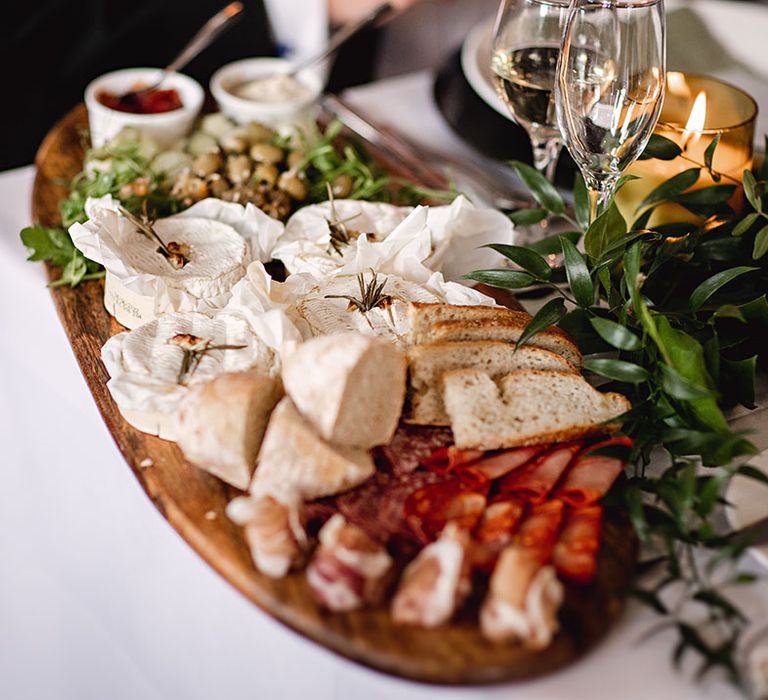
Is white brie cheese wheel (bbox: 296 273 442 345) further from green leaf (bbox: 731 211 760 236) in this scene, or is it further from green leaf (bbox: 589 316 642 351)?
green leaf (bbox: 731 211 760 236)

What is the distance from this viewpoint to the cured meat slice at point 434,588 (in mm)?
833

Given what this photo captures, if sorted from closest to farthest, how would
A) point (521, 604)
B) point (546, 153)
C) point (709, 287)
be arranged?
point (521, 604)
point (709, 287)
point (546, 153)

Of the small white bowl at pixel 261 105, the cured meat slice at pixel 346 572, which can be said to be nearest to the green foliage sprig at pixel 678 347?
the cured meat slice at pixel 346 572

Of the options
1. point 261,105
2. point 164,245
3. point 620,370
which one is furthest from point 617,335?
point 261,105

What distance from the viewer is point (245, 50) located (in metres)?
2.81

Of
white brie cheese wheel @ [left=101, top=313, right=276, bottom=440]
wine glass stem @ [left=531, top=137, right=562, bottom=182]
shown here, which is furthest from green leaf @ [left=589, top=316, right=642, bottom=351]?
wine glass stem @ [left=531, top=137, right=562, bottom=182]

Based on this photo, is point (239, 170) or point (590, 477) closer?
point (590, 477)

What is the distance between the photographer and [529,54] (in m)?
1.41

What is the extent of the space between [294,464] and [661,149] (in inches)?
30.1

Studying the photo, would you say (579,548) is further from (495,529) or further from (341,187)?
(341,187)

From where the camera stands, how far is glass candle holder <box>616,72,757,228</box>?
133 centimetres

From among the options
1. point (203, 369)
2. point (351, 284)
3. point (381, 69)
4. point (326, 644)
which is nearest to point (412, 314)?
point (351, 284)

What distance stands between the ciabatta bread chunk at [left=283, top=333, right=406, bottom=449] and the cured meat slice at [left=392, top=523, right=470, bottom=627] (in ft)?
0.62

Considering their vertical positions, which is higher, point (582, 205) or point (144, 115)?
point (144, 115)
